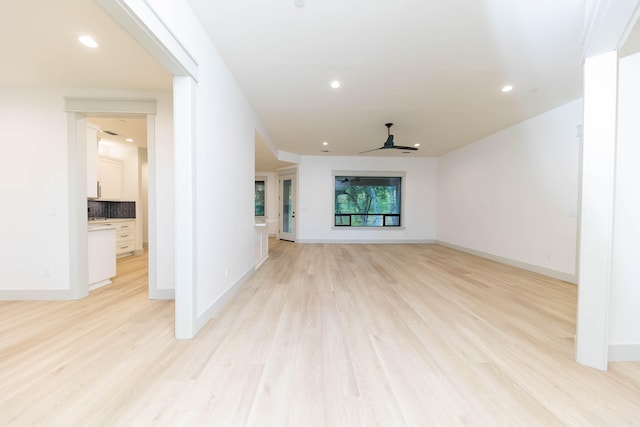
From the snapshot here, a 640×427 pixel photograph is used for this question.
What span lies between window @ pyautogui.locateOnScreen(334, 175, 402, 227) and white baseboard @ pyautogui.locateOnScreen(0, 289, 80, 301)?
6401 millimetres

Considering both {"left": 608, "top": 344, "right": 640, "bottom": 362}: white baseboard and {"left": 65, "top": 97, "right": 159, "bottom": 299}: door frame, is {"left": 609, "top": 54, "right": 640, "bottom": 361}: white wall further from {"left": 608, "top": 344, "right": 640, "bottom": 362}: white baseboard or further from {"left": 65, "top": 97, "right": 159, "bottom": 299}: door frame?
{"left": 65, "top": 97, "right": 159, "bottom": 299}: door frame

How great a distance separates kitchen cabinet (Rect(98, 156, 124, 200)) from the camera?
5.25 meters

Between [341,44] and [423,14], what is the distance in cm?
75

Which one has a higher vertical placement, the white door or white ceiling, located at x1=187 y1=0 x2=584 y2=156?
white ceiling, located at x1=187 y1=0 x2=584 y2=156

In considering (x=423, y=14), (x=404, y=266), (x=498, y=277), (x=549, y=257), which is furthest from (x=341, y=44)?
(x=549, y=257)

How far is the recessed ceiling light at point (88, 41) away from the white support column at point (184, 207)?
33.7 inches

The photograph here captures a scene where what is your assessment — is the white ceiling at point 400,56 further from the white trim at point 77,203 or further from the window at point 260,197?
the window at point 260,197

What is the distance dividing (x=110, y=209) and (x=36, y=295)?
2984 millimetres

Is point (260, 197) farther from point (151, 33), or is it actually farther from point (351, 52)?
point (151, 33)

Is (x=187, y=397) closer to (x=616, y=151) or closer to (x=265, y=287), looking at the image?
(x=265, y=287)

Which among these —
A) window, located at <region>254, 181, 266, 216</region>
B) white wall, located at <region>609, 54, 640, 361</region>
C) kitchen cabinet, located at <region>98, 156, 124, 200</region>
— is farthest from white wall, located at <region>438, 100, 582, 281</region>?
kitchen cabinet, located at <region>98, 156, 124, 200</region>

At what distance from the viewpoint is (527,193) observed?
14.8 feet

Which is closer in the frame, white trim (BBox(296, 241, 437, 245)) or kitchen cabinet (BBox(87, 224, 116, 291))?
kitchen cabinet (BBox(87, 224, 116, 291))

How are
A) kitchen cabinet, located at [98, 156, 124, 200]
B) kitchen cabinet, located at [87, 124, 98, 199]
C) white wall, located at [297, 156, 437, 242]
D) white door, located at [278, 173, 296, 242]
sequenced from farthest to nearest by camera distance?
white door, located at [278, 173, 296, 242] < white wall, located at [297, 156, 437, 242] < kitchen cabinet, located at [98, 156, 124, 200] < kitchen cabinet, located at [87, 124, 98, 199]
